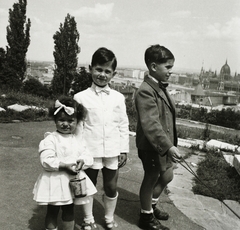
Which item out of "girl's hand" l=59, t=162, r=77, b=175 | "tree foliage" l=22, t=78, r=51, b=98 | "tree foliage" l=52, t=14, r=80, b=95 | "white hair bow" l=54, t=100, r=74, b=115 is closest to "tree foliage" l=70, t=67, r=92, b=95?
"tree foliage" l=52, t=14, r=80, b=95

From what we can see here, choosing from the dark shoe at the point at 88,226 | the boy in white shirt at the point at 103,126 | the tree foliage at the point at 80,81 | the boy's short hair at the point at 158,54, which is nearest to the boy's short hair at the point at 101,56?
the boy in white shirt at the point at 103,126

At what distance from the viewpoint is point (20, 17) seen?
90.5 feet

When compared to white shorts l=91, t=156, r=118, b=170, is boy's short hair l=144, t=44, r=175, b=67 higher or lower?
higher

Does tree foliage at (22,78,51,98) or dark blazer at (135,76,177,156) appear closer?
dark blazer at (135,76,177,156)

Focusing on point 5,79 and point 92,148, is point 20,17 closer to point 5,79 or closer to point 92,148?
point 5,79

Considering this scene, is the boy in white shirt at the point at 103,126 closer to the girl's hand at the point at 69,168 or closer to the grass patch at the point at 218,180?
the girl's hand at the point at 69,168

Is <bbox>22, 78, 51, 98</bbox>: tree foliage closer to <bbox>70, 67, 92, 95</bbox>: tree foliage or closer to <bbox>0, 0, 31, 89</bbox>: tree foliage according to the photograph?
<bbox>70, 67, 92, 95</bbox>: tree foliage

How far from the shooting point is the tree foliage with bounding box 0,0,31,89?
27.6 m

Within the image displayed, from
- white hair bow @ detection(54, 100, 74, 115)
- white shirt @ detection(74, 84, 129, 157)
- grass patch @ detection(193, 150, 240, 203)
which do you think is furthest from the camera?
grass patch @ detection(193, 150, 240, 203)

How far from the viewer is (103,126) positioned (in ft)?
7.95

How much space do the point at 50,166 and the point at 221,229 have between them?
1756mm

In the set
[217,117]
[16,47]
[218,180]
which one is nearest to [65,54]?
[16,47]

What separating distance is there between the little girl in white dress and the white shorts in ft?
0.48

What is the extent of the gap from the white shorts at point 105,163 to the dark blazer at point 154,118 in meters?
0.27
